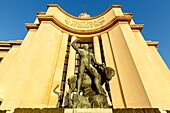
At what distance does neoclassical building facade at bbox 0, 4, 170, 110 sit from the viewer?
9.73 m

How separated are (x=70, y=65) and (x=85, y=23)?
303 inches

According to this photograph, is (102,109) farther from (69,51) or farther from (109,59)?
(69,51)

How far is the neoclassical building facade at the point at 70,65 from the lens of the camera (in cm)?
973

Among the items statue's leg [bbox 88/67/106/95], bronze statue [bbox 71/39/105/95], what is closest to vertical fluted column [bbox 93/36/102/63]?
bronze statue [bbox 71/39/105/95]

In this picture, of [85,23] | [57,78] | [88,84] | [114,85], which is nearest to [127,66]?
[114,85]

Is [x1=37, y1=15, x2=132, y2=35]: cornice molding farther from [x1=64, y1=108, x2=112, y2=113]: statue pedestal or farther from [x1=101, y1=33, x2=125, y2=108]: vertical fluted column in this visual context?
[x1=64, y1=108, x2=112, y2=113]: statue pedestal

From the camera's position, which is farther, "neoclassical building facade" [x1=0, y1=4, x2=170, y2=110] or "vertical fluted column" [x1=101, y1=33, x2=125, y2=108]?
"vertical fluted column" [x1=101, y1=33, x2=125, y2=108]

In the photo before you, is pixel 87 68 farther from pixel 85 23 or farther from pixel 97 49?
pixel 85 23

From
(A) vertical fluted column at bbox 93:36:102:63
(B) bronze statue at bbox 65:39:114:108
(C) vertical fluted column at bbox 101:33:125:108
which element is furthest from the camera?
(A) vertical fluted column at bbox 93:36:102:63

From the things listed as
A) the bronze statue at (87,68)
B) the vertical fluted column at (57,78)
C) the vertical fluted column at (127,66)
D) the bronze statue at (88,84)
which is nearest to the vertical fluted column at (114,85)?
the vertical fluted column at (127,66)

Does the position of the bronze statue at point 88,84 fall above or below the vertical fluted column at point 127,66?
below

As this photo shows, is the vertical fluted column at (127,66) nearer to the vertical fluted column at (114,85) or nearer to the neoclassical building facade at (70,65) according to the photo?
the neoclassical building facade at (70,65)

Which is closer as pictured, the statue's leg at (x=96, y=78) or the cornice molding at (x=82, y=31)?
the statue's leg at (x=96, y=78)

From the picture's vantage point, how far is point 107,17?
1898 centimetres
